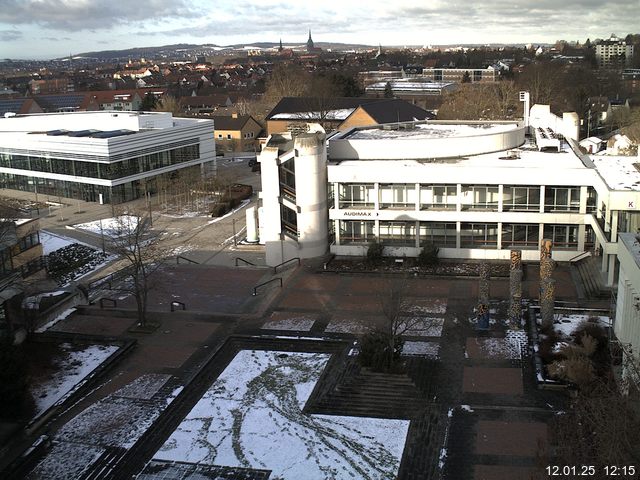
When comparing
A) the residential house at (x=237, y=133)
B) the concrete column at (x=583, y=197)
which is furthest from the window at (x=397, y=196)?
the residential house at (x=237, y=133)

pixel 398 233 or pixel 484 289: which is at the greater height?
pixel 398 233

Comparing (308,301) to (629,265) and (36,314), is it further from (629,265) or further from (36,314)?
(629,265)

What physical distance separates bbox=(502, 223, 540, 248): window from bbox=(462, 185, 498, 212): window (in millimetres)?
1205

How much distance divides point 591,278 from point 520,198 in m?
5.55

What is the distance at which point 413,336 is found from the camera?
25.4m

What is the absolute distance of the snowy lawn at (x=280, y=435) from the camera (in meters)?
17.8

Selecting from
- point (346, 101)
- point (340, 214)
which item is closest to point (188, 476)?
point (340, 214)

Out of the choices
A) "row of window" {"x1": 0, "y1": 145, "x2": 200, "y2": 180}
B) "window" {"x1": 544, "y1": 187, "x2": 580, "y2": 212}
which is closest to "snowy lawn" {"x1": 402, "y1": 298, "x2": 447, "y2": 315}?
"window" {"x1": 544, "y1": 187, "x2": 580, "y2": 212}

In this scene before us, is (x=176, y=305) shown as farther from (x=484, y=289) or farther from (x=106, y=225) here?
(x=106, y=225)

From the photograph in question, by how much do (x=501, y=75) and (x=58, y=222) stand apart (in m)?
108

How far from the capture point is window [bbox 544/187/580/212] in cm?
3288

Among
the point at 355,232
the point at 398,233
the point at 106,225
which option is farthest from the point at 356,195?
the point at 106,225

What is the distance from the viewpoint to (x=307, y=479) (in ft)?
56.6

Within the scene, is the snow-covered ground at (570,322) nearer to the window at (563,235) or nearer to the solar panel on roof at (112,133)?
the window at (563,235)
